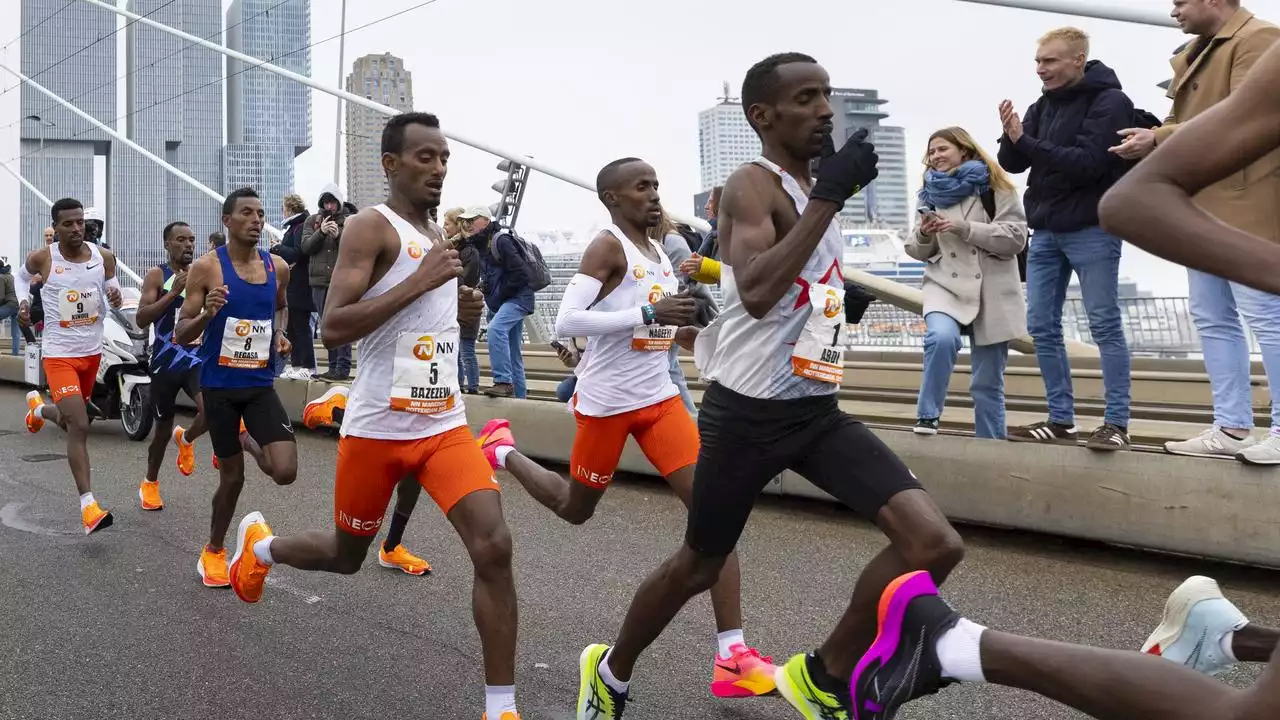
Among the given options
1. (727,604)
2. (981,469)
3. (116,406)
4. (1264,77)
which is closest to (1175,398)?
(981,469)

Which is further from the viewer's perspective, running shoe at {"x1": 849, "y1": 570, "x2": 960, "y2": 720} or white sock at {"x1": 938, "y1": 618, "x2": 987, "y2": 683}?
running shoe at {"x1": 849, "y1": 570, "x2": 960, "y2": 720}

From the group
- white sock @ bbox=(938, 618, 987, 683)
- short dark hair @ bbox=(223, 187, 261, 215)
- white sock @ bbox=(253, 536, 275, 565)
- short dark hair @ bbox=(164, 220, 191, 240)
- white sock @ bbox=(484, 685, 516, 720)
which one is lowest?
white sock @ bbox=(484, 685, 516, 720)

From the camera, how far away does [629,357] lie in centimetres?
516

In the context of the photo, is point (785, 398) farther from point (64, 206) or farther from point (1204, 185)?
point (64, 206)

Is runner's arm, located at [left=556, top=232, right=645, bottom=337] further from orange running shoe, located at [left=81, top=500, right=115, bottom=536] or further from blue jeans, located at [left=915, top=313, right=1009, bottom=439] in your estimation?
orange running shoe, located at [left=81, top=500, right=115, bottom=536]

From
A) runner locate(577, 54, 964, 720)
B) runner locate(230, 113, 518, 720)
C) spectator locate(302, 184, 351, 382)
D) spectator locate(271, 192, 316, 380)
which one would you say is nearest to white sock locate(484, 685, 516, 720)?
runner locate(230, 113, 518, 720)

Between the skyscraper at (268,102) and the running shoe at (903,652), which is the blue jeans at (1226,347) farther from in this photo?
the skyscraper at (268,102)

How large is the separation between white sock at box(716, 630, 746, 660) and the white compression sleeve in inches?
55.1

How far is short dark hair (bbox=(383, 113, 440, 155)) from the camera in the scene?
170 inches

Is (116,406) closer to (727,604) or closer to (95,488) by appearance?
(95,488)

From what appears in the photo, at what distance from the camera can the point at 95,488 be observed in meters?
9.37

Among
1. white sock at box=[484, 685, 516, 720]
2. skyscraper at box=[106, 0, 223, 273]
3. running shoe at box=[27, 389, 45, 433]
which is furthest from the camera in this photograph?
skyscraper at box=[106, 0, 223, 273]

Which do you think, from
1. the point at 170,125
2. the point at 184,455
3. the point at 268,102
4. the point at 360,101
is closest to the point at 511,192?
the point at 360,101

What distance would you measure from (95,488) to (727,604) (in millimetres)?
6793
